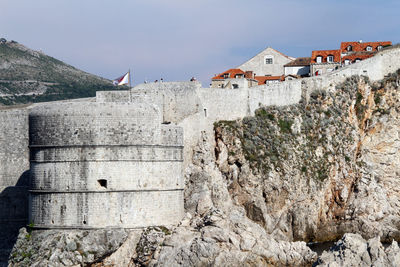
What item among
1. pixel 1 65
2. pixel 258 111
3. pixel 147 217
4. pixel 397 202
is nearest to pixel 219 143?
pixel 258 111

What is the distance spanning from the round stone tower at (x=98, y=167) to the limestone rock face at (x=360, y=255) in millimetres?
7527

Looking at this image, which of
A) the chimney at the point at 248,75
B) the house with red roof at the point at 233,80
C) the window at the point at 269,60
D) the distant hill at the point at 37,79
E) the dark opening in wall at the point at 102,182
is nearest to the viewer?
the dark opening in wall at the point at 102,182

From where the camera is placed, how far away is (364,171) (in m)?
54.8

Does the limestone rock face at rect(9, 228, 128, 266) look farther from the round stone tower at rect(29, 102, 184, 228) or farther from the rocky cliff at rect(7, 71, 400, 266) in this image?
the round stone tower at rect(29, 102, 184, 228)

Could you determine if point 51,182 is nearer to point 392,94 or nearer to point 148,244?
point 148,244

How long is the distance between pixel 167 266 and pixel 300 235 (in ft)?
39.7

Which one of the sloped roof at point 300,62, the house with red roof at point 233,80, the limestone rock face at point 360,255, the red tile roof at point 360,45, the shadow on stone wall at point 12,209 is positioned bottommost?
the limestone rock face at point 360,255

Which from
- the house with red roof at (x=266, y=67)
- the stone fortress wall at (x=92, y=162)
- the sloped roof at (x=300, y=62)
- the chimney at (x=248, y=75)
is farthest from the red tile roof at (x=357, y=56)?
the stone fortress wall at (x=92, y=162)

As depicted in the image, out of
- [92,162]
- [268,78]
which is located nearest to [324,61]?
[268,78]

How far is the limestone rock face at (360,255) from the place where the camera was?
38906 millimetres

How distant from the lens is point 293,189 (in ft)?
164

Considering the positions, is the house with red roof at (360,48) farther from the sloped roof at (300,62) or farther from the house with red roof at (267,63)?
the house with red roof at (267,63)

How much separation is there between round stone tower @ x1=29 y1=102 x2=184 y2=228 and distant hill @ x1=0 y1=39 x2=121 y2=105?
123ft

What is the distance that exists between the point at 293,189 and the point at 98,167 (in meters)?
14.0
